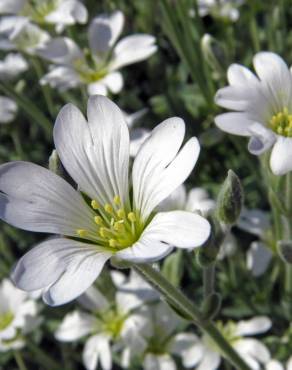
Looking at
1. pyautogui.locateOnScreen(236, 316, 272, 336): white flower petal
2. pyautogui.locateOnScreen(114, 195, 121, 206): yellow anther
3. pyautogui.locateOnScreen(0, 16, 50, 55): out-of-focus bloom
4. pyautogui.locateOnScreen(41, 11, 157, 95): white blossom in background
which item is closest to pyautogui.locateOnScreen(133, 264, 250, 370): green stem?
pyautogui.locateOnScreen(114, 195, 121, 206): yellow anther

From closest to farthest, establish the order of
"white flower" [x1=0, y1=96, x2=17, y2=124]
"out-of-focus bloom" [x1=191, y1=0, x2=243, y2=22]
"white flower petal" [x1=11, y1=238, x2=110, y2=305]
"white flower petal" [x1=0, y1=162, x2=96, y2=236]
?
"white flower petal" [x1=11, y1=238, x2=110, y2=305] < "white flower petal" [x1=0, y1=162, x2=96, y2=236] < "white flower" [x1=0, y1=96, x2=17, y2=124] < "out-of-focus bloom" [x1=191, y1=0, x2=243, y2=22]

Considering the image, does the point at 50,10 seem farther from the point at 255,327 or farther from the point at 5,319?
the point at 255,327

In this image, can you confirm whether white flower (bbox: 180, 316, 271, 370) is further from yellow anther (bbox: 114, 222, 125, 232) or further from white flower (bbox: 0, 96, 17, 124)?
white flower (bbox: 0, 96, 17, 124)

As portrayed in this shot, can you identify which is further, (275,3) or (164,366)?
(275,3)

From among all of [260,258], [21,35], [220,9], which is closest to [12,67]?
[21,35]

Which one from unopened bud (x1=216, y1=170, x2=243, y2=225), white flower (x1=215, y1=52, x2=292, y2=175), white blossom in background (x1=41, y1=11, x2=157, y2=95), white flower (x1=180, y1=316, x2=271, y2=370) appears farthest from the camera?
white blossom in background (x1=41, y1=11, x2=157, y2=95)

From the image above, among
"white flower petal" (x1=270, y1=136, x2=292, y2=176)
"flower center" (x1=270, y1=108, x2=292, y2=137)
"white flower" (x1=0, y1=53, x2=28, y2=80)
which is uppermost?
"white flower petal" (x1=270, y1=136, x2=292, y2=176)

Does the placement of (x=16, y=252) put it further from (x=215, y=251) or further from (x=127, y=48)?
(x=215, y=251)

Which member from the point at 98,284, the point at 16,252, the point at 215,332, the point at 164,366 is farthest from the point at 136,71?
the point at 215,332
